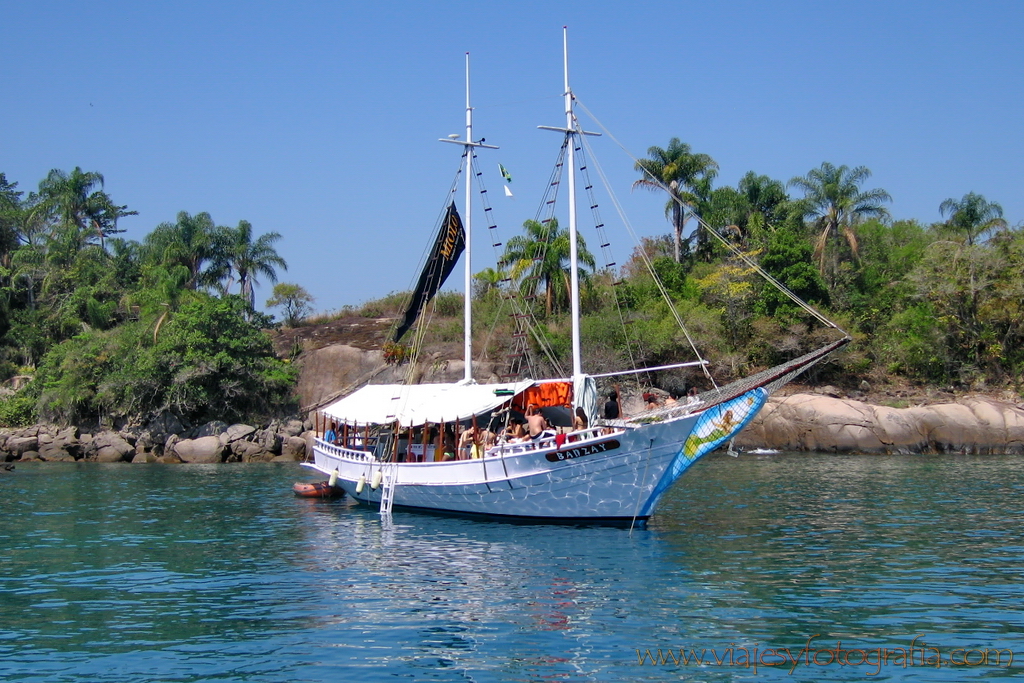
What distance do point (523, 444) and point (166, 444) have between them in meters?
34.6

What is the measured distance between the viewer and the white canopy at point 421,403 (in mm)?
27516

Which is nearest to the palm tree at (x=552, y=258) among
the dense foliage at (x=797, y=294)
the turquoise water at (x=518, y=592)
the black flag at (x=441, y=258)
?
the dense foliage at (x=797, y=294)

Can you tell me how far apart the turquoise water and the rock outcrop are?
647 inches

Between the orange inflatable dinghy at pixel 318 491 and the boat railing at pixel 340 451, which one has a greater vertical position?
the boat railing at pixel 340 451

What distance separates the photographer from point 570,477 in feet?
78.7

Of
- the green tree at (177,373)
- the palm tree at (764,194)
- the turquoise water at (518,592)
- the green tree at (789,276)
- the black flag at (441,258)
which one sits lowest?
the turquoise water at (518,592)

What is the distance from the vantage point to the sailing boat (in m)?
23.0

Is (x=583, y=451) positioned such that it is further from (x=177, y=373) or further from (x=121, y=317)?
(x=121, y=317)

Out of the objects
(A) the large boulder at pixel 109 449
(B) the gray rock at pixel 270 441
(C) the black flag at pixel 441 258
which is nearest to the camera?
(C) the black flag at pixel 441 258

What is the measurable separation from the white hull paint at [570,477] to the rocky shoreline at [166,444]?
2572 cm

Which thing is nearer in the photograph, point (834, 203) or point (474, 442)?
point (474, 442)

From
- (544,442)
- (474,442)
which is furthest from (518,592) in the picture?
(474,442)

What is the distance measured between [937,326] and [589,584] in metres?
44.6

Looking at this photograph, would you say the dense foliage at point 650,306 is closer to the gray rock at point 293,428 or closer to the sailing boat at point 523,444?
the gray rock at point 293,428
